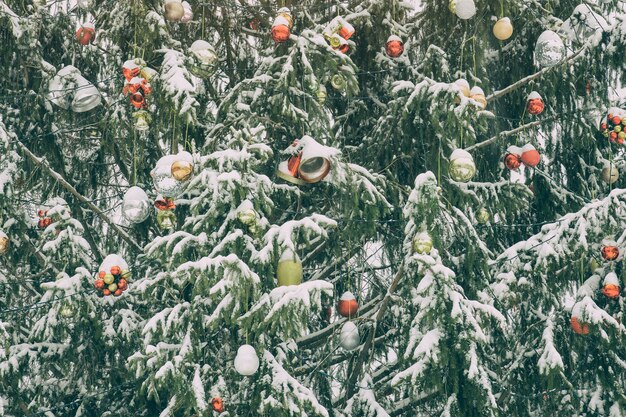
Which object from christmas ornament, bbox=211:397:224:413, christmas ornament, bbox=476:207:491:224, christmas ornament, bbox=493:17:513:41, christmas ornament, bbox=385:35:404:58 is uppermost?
christmas ornament, bbox=385:35:404:58

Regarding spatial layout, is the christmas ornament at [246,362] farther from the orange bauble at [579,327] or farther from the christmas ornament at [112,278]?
the orange bauble at [579,327]

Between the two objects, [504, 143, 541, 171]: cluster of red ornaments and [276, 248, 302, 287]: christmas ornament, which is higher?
[504, 143, 541, 171]: cluster of red ornaments

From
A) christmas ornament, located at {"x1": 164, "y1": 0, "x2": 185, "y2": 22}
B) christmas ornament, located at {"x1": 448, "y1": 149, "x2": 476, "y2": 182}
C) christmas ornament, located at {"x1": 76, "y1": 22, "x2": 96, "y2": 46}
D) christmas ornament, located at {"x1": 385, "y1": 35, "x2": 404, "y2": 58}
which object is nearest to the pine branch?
christmas ornament, located at {"x1": 76, "y1": 22, "x2": 96, "y2": 46}

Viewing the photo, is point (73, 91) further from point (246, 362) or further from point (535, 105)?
point (535, 105)

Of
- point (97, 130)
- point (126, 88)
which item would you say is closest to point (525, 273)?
point (126, 88)

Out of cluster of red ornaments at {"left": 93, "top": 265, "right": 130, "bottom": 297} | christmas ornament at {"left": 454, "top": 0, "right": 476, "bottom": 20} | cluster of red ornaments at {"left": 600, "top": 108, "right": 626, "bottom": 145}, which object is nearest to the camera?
cluster of red ornaments at {"left": 93, "top": 265, "right": 130, "bottom": 297}

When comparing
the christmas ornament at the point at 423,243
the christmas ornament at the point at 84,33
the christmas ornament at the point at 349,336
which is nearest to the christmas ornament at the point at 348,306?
the christmas ornament at the point at 349,336

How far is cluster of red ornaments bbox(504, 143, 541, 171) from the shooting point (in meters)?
7.75

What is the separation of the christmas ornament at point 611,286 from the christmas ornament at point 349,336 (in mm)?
1859

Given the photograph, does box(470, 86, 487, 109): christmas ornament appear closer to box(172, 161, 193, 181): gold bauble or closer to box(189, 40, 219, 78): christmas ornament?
box(189, 40, 219, 78): christmas ornament

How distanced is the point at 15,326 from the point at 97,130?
207 centimetres

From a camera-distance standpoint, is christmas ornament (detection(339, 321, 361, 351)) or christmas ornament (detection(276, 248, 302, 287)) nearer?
christmas ornament (detection(276, 248, 302, 287))

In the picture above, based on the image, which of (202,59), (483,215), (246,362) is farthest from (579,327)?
(202,59)

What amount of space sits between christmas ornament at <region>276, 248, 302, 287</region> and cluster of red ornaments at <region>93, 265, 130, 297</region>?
1.19 m
